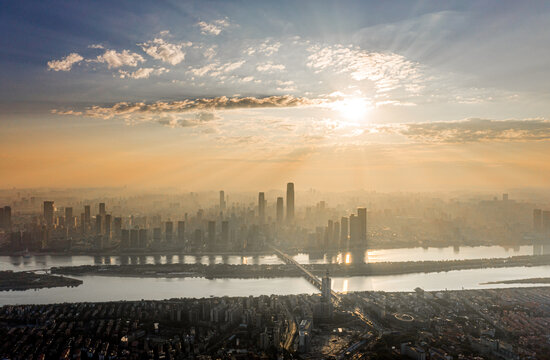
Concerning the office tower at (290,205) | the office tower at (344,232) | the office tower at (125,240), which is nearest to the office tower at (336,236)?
the office tower at (344,232)

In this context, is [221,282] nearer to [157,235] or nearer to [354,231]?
[157,235]

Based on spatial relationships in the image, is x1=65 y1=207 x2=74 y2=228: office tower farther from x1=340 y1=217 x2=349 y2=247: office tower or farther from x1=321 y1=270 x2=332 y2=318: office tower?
x1=321 y1=270 x2=332 y2=318: office tower

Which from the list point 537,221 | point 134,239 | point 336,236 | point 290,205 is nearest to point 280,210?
point 290,205

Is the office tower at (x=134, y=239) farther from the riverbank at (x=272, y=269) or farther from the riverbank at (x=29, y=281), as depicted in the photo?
the riverbank at (x=29, y=281)

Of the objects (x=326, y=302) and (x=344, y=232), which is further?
(x=344, y=232)

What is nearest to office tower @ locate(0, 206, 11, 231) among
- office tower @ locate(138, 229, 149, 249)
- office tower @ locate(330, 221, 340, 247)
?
office tower @ locate(138, 229, 149, 249)

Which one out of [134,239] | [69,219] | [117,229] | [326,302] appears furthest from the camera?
[69,219]
